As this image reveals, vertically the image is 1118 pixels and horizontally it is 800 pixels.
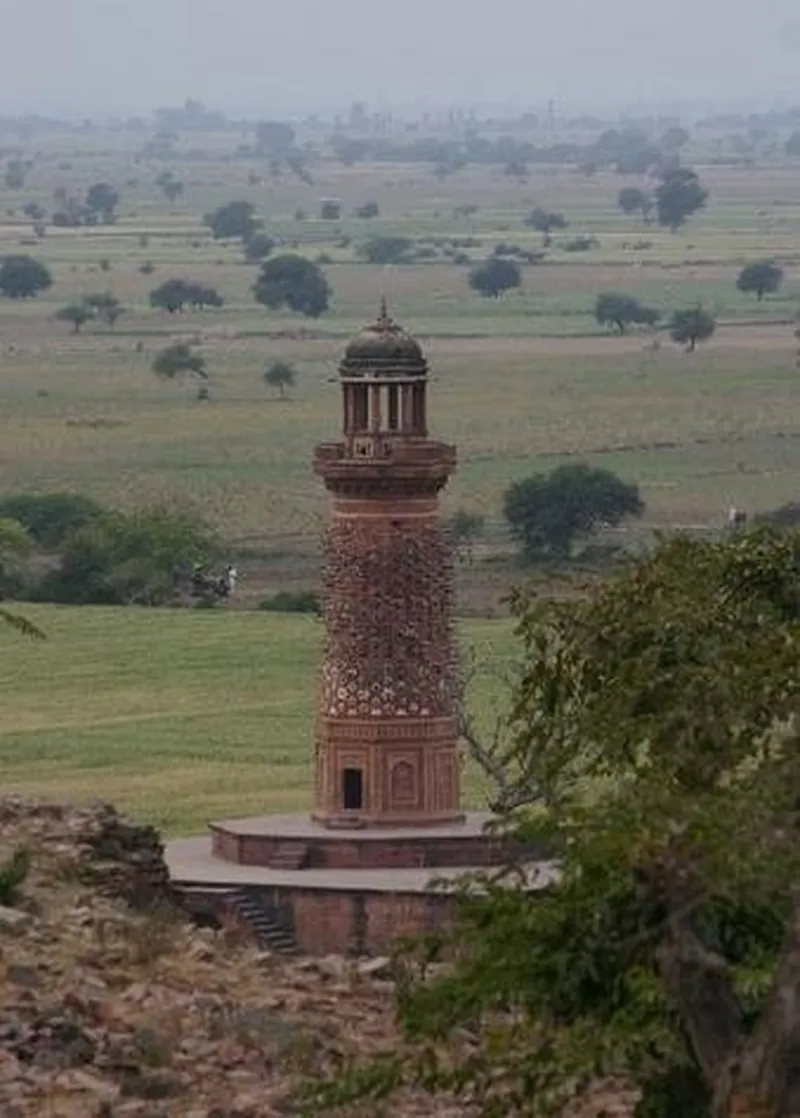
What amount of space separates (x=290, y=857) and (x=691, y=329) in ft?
228

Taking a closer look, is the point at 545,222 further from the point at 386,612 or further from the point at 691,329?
the point at 386,612

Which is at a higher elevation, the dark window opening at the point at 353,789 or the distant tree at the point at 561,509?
the dark window opening at the point at 353,789

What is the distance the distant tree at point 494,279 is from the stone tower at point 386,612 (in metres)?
86.4

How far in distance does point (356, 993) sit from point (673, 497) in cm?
4480

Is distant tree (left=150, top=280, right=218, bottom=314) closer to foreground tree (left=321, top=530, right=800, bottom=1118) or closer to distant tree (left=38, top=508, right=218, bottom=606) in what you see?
distant tree (left=38, top=508, right=218, bottom=606)

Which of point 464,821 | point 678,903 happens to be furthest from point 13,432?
point 678,903

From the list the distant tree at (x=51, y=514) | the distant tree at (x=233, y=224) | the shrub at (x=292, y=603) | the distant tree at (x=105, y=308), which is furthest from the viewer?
the distant tree at (x=233, y=224)

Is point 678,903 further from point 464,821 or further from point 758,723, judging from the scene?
Result: point 464,821

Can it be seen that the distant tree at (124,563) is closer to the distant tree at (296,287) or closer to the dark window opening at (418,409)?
the dark window opening at (418,409)

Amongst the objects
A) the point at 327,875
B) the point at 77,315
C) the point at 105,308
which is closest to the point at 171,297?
the point at 105,308

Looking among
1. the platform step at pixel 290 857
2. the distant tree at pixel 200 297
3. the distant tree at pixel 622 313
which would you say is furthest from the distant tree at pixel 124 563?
the distant tree at pixel 200 297

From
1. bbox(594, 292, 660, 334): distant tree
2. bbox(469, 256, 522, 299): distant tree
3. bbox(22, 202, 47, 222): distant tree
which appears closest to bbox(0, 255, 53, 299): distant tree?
bbox(469, 256, 522, 299): distant tree

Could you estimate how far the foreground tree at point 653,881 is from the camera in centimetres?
1088

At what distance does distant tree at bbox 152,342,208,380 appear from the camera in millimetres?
83500
